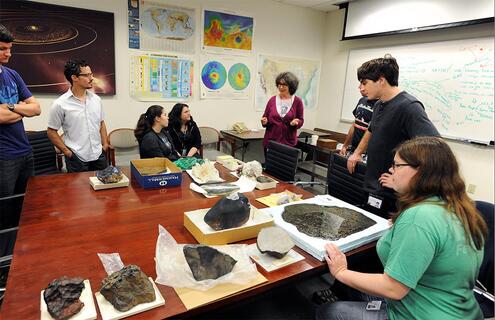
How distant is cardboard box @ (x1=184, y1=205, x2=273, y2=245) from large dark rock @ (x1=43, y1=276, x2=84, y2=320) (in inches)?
17.2

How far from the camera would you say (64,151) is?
7.90 ft

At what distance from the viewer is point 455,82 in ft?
11.2

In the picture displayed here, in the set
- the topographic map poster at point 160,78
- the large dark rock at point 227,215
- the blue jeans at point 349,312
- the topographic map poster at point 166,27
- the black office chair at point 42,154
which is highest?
the topographic map poster at point 166,27

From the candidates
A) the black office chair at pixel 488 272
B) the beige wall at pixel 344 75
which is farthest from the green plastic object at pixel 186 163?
the beige wall at pixel 344 75

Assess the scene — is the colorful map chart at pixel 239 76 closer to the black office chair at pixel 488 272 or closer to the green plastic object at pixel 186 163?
the green plastic object at pixel 186 163

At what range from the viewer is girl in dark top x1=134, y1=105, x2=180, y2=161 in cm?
249

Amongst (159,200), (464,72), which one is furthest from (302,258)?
(464,72)

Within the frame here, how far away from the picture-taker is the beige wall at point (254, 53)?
3436 millimetres

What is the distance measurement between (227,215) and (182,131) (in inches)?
77.0

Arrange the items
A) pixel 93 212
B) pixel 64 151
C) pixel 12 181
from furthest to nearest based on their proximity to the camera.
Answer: pixel 64 151
pixel 12 181
pixel 93 212

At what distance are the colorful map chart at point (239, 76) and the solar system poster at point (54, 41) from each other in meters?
1.57

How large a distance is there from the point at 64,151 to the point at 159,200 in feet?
4.20

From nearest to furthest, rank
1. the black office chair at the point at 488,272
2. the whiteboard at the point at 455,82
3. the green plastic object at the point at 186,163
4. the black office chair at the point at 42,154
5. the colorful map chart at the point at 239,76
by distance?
the black office chair at the point at 488,272 → the green plastic object at the point at 186,163 → the black office chair at the point at 42,154 → the whiteboard at the point at 455,82 → the colorful map chart at the point at 239,76

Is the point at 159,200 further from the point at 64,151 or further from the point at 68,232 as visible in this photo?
the point at 64,151
